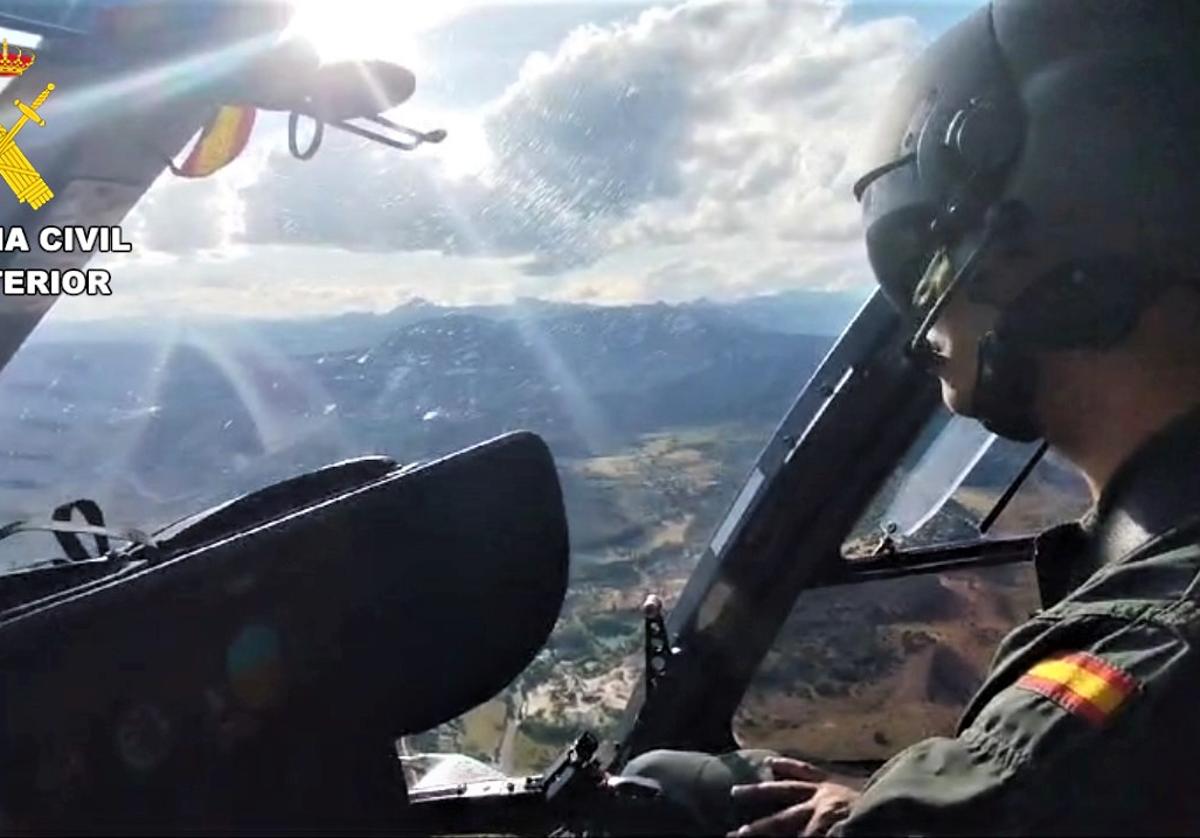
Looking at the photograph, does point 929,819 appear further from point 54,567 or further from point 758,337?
point 758,337

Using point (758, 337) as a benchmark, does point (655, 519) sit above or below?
below

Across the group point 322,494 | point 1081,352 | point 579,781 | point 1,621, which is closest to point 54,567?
point 322,494

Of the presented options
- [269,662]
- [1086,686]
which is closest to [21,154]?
[269,662]

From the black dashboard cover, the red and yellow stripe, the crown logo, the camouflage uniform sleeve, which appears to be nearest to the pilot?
the camouflage uniform sleeve

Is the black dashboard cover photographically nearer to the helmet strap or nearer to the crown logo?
the helmet strap

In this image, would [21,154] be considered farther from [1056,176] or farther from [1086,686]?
[1086,686]

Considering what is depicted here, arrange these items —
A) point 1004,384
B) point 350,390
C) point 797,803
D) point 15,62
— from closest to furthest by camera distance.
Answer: point 797,803
point 1004,384
point 15,62
point 350,390

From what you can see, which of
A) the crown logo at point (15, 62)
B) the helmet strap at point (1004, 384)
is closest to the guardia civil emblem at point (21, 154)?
the crown logo at point (15, 62)

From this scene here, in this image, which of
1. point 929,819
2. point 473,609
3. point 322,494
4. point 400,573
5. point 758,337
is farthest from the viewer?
point 758,337
